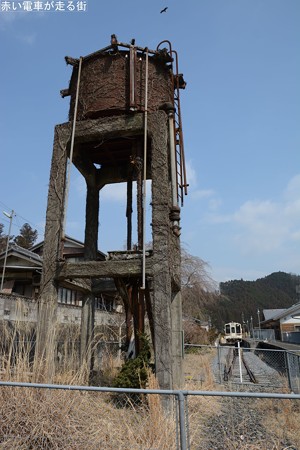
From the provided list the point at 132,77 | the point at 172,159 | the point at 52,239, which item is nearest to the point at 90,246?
the point at 52,239

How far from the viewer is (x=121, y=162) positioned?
966 centimetres

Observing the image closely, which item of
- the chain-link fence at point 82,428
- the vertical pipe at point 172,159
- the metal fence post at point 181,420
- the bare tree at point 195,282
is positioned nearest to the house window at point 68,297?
the bare tree at point 195,282

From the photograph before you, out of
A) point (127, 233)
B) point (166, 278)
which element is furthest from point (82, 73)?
point (166, 278)

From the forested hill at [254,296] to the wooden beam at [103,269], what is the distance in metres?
81.1

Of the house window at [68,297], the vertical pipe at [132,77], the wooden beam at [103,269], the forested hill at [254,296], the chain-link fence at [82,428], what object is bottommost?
the chain-link fence at [82,428]

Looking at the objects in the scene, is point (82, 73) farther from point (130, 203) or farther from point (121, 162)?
point (130, 203)

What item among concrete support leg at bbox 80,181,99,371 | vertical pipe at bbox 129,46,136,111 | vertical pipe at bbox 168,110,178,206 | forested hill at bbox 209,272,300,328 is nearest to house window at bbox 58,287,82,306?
concrete support leg at bbox 80,181,99,371

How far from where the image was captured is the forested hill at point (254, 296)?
97.2 metres

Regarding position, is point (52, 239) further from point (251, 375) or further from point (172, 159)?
point (251, 375)

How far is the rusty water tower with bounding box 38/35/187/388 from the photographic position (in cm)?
691

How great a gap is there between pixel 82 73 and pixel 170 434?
25.7 ft

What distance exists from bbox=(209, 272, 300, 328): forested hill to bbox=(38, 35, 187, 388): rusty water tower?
79.9 m

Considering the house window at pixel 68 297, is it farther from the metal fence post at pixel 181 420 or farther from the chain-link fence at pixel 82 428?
the metal fence post at pixel 181 420

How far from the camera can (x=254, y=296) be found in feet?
376
